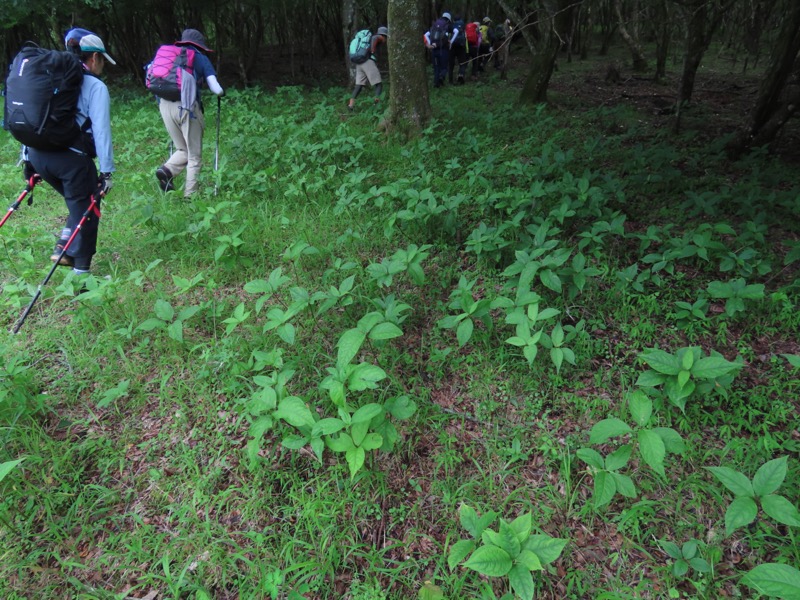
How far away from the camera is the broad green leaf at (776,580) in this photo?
151 cm

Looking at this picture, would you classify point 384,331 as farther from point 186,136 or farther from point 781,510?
point 186,136

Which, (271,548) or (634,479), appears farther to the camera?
(634,479)

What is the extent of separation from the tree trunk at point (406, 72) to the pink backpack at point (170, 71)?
2.92 metres

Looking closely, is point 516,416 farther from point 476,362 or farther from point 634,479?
point 634,479

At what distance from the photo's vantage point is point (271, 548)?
7.13 ft

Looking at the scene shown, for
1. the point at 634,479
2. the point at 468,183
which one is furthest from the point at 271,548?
the point at 468,183

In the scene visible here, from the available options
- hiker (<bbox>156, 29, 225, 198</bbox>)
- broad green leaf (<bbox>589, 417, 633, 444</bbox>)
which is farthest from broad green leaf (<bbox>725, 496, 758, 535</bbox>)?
hiker (<bbox>156, 29, 225, 198</bbox>)

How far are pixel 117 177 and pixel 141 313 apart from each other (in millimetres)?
3807

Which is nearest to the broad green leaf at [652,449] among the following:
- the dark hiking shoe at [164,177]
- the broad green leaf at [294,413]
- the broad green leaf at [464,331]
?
the broad green leaf at [464,331]

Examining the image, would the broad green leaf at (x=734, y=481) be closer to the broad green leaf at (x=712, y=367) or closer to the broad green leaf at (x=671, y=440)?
the broad green leaf at (x=671, y=440)

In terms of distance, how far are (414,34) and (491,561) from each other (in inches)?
268

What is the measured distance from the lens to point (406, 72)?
6.66m

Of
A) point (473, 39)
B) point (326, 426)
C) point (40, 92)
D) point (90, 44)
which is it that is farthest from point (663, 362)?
point (473, 39)

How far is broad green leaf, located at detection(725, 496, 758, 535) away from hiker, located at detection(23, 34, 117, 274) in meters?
4.65
